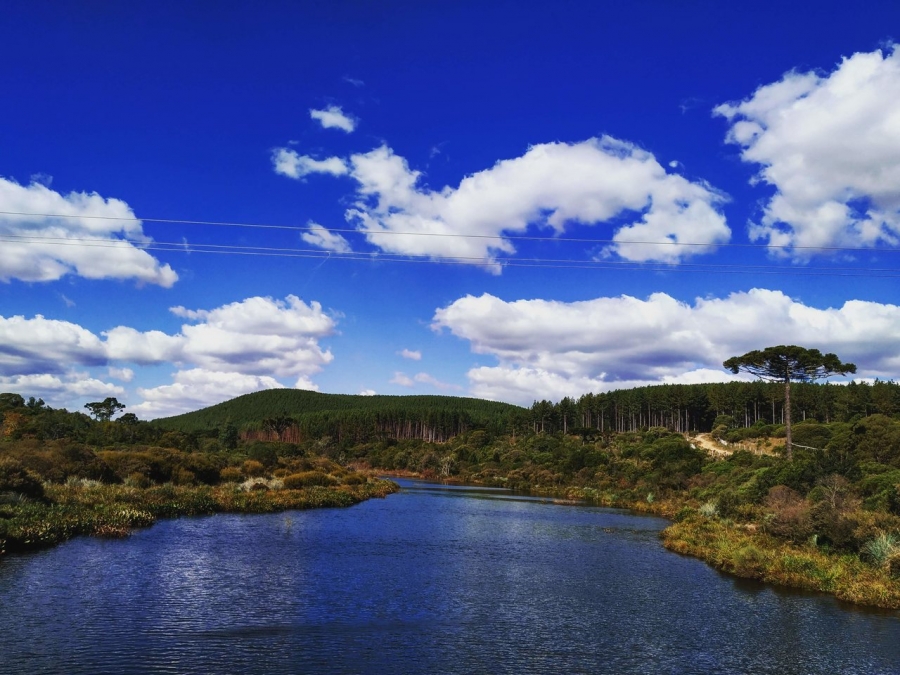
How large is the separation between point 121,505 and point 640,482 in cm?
6124

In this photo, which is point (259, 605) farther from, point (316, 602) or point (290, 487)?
point (290, 487)

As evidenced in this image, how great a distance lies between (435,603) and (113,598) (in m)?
10.9

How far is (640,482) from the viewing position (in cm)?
7938

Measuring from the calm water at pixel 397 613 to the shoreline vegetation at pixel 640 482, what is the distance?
9.68 ft

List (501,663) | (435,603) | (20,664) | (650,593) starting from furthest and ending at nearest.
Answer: (650,593) → (435,603) → (501,663) → (20,664)

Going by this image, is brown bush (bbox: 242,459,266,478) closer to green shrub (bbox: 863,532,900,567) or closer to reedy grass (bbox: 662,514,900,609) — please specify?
reedy grass (bbox: 662,514,900,609)

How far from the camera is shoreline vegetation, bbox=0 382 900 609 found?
30.2m

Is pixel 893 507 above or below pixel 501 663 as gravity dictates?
above

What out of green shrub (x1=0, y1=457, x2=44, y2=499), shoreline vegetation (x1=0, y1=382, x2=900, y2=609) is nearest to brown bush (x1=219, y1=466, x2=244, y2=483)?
shoreline vegetation (x1=0, y1=382, x2=900, y2=609)

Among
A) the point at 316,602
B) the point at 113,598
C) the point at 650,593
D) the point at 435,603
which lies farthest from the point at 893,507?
the point at 113,598

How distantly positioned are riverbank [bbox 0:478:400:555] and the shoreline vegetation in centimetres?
12

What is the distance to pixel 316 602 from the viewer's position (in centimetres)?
2158

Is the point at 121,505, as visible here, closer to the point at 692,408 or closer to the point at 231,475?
the point at 231,475

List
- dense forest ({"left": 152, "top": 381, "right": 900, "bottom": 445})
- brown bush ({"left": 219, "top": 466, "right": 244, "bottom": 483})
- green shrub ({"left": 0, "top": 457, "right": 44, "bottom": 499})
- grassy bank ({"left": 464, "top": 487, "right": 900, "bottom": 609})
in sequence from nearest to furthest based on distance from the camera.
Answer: grassy bank ({"left": 464, "top": 487, "right": 900, "bottom": 609}) → green shrub ({"left": 0, "top": 457, "right": 44, "bottom": 499}) → brown bush ({"left": 219, "top": 466, "right": 244, "bottom": 483}) → dense forest ({"left": 152, "top": 381, "right": 900, "bottom": 445})
